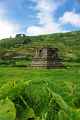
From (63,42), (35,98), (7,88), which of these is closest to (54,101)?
(35,98)

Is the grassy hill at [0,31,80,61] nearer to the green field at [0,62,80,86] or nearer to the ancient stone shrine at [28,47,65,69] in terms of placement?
the ancient stone shrine at [28,47,65,69]

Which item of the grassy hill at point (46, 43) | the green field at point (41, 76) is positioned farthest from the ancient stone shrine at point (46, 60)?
the grassy hill at point (46, 43)

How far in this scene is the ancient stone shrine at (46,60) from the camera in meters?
33.8

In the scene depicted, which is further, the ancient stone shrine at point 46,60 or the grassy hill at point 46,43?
the grassy hill at point 46,43

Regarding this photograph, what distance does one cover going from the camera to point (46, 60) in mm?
33844

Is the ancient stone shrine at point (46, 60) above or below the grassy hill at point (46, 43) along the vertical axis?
below

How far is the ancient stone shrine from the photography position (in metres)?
33.8

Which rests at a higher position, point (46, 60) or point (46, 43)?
point (46, 43)

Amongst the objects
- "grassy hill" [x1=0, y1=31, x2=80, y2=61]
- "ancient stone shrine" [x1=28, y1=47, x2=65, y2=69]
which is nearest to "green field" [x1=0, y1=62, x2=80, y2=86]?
"ancient stone shrine" [x1=28, y1=47, x2=65, y2=69]

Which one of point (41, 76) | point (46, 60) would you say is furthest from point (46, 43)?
point (41, 76)

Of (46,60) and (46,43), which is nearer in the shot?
(46,60)

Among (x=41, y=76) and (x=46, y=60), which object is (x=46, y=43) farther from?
(x=41, y=76)

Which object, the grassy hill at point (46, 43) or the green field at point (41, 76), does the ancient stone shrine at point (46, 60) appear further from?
the grassy hill at point (46, 43)

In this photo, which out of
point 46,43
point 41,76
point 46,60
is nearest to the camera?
point 41,76
